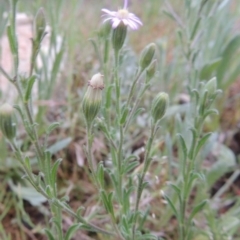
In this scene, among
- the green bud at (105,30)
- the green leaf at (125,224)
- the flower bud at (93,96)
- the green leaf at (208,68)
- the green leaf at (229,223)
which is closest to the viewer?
the flower bud at (93,96)

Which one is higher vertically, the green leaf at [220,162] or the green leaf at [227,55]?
the green leaf at [227,55]

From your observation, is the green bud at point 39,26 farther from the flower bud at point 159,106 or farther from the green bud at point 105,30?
the flower bud at point 159,106

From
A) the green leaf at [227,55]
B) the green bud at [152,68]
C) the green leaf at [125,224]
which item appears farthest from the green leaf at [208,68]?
the green leaf at [125,224]

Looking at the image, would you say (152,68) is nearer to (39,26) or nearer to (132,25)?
(132,25)

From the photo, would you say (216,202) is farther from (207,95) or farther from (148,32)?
(148,32)

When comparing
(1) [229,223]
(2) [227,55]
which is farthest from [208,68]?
(1) [229,223]

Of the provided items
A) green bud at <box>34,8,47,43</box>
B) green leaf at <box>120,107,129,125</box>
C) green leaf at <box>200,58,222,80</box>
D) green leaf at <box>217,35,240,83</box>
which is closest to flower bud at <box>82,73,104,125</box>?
green leaf at <box>120,107,129,125</box>

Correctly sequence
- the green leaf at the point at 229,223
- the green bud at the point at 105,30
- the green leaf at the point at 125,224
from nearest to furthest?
the green leaf at the point at 125,224, the green bud at the point at 105,30, the green leaf at the point at 229,223
